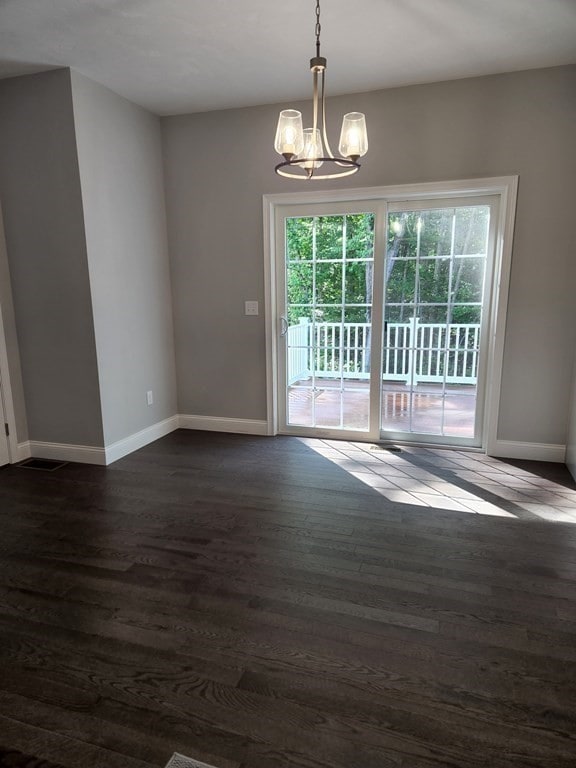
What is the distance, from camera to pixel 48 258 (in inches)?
137

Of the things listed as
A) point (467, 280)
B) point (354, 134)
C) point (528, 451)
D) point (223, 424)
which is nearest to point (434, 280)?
point (467, 280)

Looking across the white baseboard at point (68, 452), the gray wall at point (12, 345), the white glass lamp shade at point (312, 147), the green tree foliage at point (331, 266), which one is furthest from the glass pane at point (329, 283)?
the gray wall at point (12, 345)

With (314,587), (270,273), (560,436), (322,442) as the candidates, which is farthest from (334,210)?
(314,587)

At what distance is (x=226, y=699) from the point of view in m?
1.55

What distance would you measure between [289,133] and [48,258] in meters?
2.30

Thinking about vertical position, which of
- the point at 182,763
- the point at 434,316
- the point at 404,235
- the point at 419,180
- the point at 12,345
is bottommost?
the point at 182,763

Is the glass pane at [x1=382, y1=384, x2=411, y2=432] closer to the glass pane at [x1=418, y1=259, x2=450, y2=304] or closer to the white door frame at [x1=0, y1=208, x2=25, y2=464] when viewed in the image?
the glass pane at [x1=418, y1=259, x2=450, y2=304]

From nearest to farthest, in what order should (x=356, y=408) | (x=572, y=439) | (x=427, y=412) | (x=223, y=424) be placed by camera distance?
(x=572, y=439), (x=427, y=412), (x=356, y=408), (x=223, y=424)

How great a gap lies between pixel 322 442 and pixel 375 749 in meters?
2.86

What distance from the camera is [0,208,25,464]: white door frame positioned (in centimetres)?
354

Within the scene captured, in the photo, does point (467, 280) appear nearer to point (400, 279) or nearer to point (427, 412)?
point (400, 279)

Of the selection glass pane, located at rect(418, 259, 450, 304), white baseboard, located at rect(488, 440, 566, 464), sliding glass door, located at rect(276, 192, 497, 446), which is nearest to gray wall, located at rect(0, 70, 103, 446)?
sliding glass door, located at rect(276, 192, 497, 446)

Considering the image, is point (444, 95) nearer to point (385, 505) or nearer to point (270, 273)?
point (270, 273)

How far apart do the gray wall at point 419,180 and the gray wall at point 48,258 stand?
1112 mm
